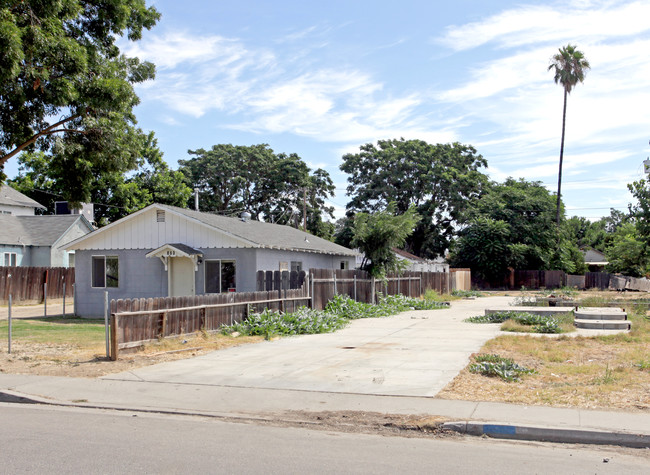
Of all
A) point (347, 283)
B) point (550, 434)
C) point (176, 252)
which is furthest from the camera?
point (347, 283)

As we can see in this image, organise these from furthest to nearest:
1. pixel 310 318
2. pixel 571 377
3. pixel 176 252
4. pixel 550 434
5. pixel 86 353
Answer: pixel 176 252 → pixel 310 318 → pixel 86 353 → pixel 571 377 → pixel 550 434

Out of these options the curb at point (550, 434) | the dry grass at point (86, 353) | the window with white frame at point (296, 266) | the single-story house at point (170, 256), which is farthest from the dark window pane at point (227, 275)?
the curb at point (550, 434)

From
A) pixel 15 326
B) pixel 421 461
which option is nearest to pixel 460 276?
pixel 15 326

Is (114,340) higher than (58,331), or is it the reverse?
(114,340)

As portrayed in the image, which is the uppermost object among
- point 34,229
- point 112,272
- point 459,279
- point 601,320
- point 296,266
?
point 34,229

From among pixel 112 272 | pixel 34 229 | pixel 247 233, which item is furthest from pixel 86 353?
pixel 34 229

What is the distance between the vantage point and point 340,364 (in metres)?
→ 12.6

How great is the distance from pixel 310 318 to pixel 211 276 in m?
5.73

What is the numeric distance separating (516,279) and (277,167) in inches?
957

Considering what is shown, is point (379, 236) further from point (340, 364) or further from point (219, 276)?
point (340, 364)

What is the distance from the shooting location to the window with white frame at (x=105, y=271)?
2530 cm

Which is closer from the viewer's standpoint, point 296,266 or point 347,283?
point 347,283

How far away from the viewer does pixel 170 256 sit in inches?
930

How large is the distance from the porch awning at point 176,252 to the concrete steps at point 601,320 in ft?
44.0
